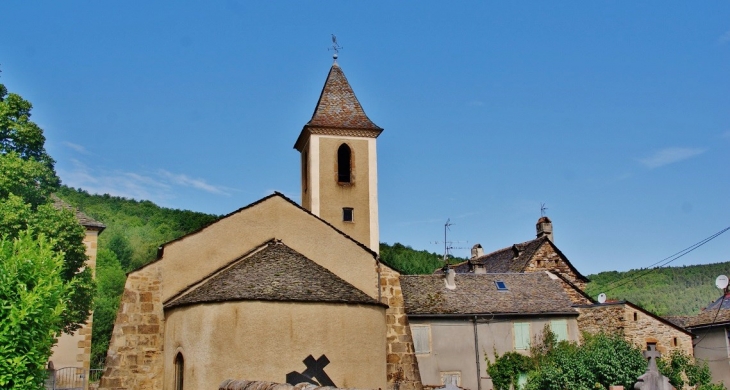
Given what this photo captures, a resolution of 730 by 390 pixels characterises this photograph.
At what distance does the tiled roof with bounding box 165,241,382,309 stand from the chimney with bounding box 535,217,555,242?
29.3 metres

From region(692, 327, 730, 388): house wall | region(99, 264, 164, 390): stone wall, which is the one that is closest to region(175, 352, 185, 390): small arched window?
region(99, 264, 164, 390): stone wall

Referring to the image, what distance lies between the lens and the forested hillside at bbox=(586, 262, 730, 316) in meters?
73.4

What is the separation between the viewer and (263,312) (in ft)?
67.9

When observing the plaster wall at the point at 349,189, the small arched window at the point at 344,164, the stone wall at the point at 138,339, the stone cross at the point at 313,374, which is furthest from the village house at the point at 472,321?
the stone wall at the point at 138,339

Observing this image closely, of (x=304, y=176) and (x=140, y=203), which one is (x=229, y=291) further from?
(x=140, y=203)

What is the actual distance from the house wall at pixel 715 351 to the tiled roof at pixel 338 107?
18.8 meters

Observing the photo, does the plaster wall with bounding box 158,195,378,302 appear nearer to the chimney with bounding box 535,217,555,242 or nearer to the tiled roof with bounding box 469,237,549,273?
the tiled roof with bounding box 469,237,549,273

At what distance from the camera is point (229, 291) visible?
831 inches

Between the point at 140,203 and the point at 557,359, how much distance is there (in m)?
75.2

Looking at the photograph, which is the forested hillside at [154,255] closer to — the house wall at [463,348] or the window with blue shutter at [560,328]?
the house wall at [463,348]

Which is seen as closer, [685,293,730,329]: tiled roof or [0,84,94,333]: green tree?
[0,84,94,333]: green tree

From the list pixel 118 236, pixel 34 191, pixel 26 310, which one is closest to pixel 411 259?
pixel 118 236

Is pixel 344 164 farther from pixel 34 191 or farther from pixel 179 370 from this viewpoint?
pixel 179 370

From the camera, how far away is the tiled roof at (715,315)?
115 ft
